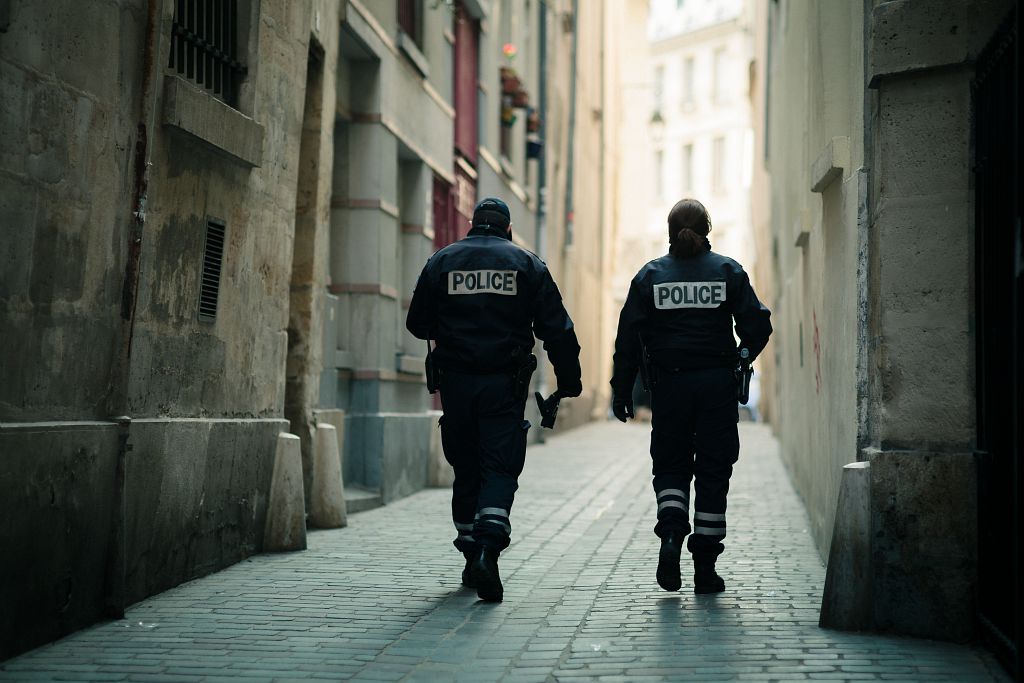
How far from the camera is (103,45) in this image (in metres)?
6.11

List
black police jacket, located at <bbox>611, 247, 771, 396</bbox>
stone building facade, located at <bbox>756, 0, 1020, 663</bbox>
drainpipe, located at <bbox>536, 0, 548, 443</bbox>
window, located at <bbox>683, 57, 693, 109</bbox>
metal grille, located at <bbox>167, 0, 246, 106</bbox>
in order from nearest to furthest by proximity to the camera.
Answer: stone building facade, located at <bbox>756, 0, 1020, 663</bbox> → black police jacket, located at <bbox>611, 247, 771, 396</bbox> → metal grille, located at <bbox>167, 0, 246, 106</bbox> → drainpipe, located at <bbox>536, 0, 548, 443</bbox> → window, located at <bbox>683, 57, 693, 109</bbox>

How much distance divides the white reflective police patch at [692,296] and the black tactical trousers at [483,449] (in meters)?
0.89

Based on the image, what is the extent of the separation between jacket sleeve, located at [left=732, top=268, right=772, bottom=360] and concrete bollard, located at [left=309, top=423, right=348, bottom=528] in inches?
143

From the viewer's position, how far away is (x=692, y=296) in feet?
23.4

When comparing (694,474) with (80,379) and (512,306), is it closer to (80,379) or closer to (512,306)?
(512,306)

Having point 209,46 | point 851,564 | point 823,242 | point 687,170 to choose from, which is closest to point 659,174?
point 687,170

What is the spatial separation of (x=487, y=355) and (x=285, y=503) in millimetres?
2176

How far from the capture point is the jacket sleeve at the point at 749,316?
7.13 m

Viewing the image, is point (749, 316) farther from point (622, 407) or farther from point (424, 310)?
point (424, 310)

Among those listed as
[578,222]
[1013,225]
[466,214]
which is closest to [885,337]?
[1013,225]

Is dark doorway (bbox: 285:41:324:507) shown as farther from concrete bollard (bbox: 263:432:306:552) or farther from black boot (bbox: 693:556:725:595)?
black boot (bbox: 693:556:725:595)

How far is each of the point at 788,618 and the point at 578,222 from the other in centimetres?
2287

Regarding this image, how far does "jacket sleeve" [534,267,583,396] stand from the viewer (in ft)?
22.9

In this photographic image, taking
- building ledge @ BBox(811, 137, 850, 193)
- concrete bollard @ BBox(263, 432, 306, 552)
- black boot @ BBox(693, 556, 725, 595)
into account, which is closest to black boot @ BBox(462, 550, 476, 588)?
black boot @ BBox(693, 556, 725, 595)
